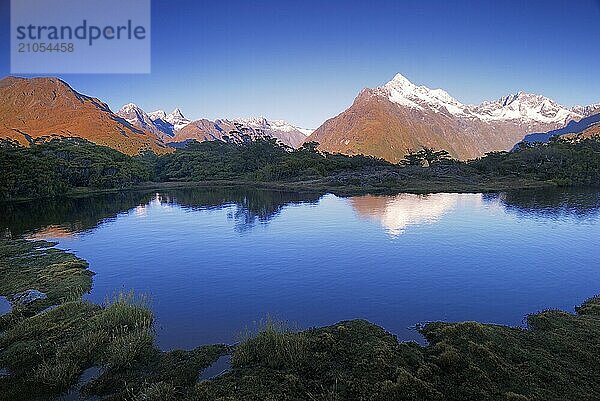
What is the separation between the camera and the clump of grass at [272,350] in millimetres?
12820

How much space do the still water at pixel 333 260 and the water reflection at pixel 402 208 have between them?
1.02ft

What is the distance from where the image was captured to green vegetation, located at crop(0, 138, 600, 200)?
7088 centimetres

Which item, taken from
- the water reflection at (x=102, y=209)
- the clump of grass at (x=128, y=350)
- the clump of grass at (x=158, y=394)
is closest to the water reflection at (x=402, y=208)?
the water reflection at (x=102, y=209)

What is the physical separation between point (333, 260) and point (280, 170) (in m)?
76.6

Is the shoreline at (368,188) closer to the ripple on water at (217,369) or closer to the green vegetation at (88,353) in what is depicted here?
the green vegetation at (88,353)

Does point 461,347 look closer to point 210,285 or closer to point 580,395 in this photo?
point 580,395

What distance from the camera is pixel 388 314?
60.0 ft

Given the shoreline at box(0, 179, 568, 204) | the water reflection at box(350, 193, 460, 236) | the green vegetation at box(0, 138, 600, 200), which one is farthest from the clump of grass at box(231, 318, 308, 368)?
the green vegetation at box(0, 138, 600, 200)

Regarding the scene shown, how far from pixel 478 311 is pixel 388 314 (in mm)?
4386

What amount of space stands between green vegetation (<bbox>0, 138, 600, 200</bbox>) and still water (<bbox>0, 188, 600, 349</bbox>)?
20129mm

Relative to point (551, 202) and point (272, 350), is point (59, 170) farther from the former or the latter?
point (551, 202)

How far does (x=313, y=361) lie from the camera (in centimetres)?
1295

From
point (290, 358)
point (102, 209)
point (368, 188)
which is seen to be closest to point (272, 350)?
point (290, 358)

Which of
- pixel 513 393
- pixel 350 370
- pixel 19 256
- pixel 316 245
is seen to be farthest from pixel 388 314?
pixel 19 256
